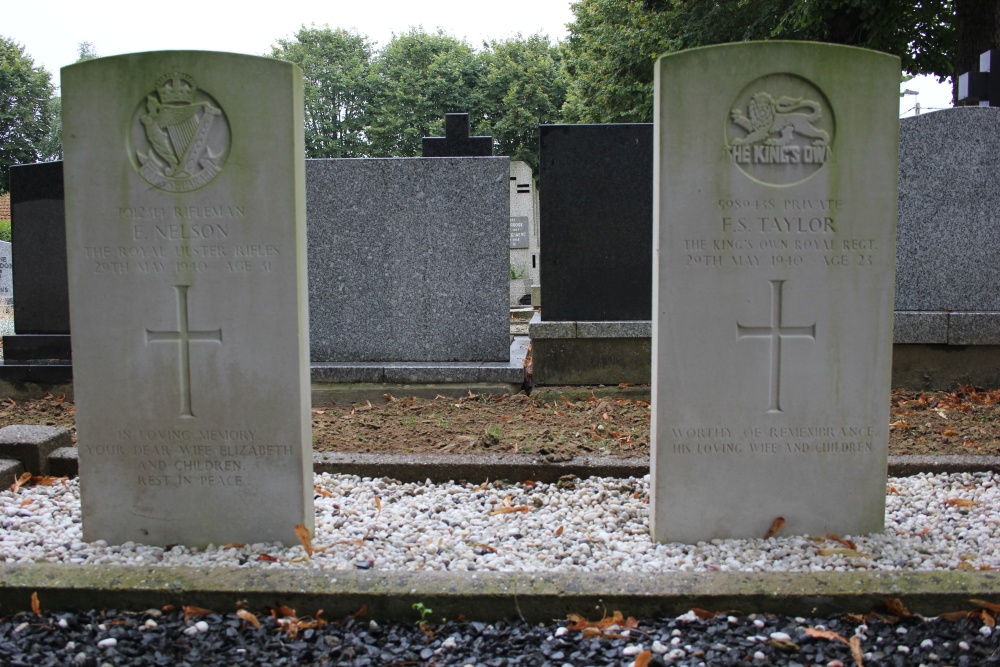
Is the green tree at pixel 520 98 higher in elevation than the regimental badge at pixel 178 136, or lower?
higher

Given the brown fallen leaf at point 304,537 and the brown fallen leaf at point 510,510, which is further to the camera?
the brown fallen leaf at point 510,510

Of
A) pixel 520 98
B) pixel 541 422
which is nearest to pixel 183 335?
pixel 541 422

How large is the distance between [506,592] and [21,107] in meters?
41.6

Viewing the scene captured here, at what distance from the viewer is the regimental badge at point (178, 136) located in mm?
3104

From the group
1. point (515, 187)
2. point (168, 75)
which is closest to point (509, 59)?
point (515, 187)

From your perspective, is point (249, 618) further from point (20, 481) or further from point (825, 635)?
point (20, 481)

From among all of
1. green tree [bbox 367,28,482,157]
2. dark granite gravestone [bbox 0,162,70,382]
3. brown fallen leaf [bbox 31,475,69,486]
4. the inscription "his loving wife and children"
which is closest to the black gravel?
the inscription "his loving wife and children"

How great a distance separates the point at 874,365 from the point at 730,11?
1407 cm

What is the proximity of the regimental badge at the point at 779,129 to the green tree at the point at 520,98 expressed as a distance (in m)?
32.0

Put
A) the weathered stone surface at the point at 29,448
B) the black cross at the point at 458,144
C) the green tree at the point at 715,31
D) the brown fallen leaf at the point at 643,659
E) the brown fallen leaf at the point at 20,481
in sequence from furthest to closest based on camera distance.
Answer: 1. the green tree at the point at 715,31
2. the black cross at the point at 458,144
3. the weathered stone surface at the point at 29,448
4. the brown fallen leaf at the point at 20,481
5. the brown fallen leaf at the point at 643,659

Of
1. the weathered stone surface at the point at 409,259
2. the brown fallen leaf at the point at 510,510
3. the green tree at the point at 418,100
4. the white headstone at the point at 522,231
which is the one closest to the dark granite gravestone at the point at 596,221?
the weathered stone surface at the point at 409,259

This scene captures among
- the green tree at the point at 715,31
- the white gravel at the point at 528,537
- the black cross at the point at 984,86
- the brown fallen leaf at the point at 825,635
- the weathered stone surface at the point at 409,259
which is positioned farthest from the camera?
the green tree at the point at 715,31

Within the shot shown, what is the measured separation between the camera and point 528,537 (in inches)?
131

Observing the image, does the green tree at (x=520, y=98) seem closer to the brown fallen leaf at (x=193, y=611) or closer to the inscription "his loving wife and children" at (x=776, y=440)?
the inscription "his loving wife and children" at (x=776, y=440)
